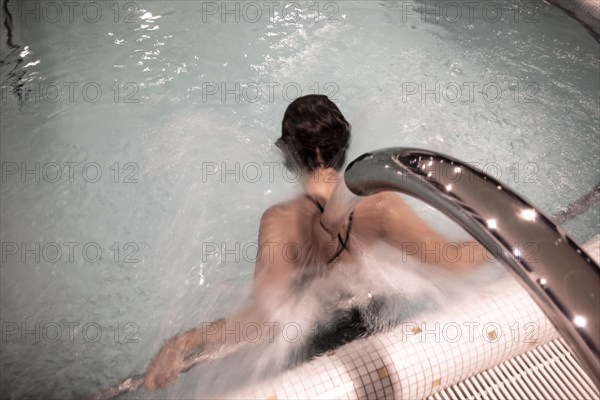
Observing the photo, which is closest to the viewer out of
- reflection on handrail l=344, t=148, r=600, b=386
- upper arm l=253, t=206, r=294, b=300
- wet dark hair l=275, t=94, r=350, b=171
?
reflection on handrail l=344, t=148, r=600, b=386

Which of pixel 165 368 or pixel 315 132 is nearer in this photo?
pixel 315 132

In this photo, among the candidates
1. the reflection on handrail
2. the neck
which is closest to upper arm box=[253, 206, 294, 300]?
the neck

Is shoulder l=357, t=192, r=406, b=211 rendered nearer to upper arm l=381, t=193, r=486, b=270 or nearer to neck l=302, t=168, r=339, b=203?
upper arm l=381, t=193, r=486, b=270

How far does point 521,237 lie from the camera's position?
49 cm

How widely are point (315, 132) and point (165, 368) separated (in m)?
1.25

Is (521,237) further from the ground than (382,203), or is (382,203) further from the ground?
(521,237)

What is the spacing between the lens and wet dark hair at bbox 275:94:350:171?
1.68 meters

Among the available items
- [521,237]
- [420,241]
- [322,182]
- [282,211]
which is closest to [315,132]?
[322,182]

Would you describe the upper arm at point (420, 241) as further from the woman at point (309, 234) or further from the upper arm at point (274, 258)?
the upper arm at point (274, 258)

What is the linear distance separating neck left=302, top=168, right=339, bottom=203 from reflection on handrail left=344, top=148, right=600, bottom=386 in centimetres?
100

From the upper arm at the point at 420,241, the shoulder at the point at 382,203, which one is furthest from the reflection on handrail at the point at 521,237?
the upper arm at the point at 420,241

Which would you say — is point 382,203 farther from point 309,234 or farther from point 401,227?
point 309,234

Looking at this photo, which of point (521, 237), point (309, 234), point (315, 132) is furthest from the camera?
point (309, 234)

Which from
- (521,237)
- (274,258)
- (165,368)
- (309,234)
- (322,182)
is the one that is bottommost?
(165,368)
